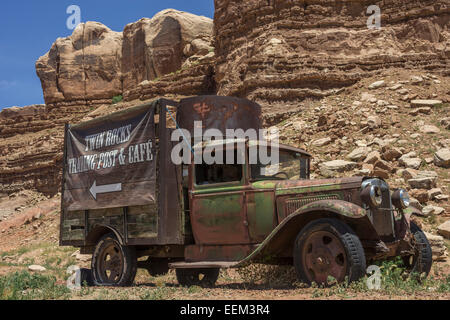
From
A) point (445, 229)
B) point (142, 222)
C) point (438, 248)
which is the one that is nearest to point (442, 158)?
point (445, 229)

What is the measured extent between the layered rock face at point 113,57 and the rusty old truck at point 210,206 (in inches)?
1373

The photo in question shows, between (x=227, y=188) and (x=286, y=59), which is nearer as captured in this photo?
(x=227, y=188)

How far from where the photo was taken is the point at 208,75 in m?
33.5

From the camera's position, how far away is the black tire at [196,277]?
27.4 feet

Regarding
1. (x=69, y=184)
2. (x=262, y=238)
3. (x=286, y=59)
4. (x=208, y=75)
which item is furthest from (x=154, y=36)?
(x=262, y=238)

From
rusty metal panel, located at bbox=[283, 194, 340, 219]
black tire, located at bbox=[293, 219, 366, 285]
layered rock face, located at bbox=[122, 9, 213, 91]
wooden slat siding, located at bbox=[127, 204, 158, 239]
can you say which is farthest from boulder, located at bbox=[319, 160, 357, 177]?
layered rock face, located at bbox=[122, 9, 213, 91]

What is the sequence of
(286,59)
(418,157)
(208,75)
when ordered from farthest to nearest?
(208,75) → (286,59) → (418,157)

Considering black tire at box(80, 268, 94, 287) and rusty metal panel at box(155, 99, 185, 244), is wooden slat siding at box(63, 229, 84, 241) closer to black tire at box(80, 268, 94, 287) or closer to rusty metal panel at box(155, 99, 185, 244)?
black tire at box(80, 268, 94, 287)

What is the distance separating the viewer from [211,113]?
8016mm

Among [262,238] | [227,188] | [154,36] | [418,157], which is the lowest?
[262,238]

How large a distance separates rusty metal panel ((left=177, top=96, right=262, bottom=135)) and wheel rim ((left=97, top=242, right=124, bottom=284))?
2446 millimetres

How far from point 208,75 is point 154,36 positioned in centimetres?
1367

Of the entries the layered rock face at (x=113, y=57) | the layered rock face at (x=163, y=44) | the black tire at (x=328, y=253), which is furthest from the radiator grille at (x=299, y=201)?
the layered rock face at (x=113, y=57)
